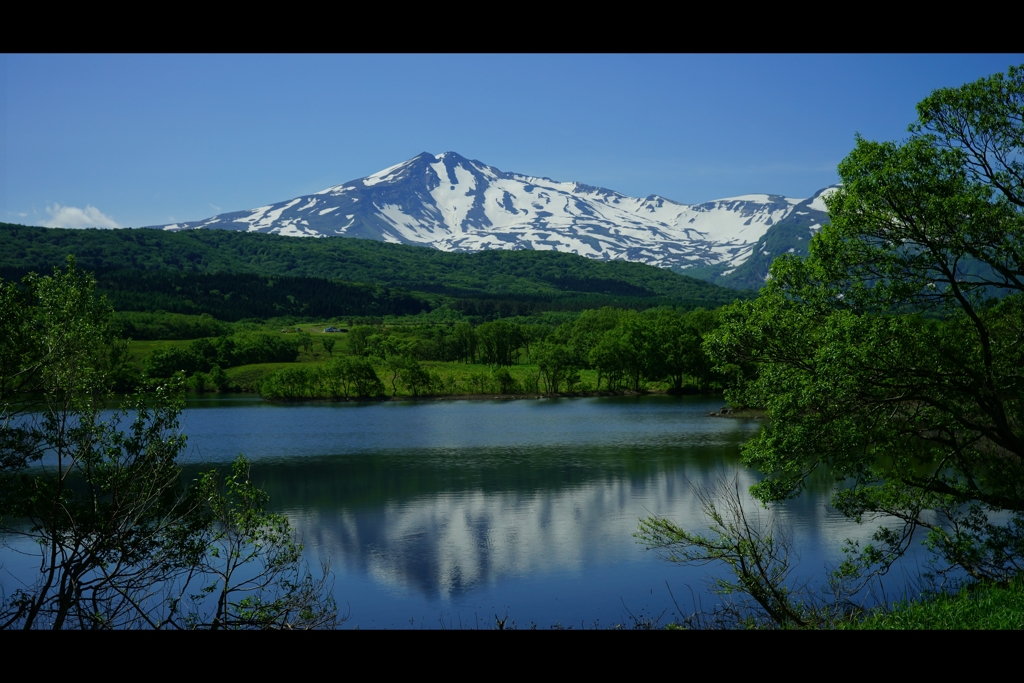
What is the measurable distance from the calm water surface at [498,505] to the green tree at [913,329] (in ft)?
6.51

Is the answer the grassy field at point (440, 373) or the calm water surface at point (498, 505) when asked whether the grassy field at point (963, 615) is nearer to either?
the calm water surface at point (498, 505)

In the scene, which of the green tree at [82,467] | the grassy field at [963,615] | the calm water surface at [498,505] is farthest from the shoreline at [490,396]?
the grassy field at [963,615]

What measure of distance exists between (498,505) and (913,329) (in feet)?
48.3

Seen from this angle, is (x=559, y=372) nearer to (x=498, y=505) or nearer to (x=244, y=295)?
(x=498, y=505)

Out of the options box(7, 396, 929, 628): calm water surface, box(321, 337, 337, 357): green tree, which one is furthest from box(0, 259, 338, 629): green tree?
box(321, 337, 337, 357): green tree

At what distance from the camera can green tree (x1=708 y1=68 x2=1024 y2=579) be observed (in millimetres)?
10258

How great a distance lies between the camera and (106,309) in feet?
47.3

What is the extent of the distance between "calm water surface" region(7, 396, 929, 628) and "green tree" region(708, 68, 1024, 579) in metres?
1.99

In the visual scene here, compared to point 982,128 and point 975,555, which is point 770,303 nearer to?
point 982,128

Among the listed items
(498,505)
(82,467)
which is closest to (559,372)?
(498,505)

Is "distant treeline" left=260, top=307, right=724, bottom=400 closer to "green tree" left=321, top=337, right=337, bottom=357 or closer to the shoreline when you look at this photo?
the shoreline

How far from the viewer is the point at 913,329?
1025 centimetres

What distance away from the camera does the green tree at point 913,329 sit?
10.3m
